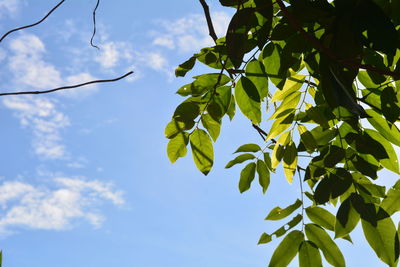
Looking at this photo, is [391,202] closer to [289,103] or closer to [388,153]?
[388,153]

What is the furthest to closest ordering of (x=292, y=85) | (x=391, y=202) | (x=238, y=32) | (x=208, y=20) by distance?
1. (x=208, y=20)
2. (x=292, y=85)
3. (x=391, y=202)
4. (x=238, y=32)

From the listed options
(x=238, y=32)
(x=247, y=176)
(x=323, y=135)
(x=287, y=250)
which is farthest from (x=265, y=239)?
(x=238, y=32)

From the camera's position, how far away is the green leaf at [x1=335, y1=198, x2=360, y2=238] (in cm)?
102

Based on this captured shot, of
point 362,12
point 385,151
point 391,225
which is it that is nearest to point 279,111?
point 385,151

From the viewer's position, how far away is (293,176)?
1.27 meters

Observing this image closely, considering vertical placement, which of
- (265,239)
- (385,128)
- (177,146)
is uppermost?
(177,146)

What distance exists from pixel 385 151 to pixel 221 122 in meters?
0.42

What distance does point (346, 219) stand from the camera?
102 cm

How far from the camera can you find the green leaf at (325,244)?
3.71 ft

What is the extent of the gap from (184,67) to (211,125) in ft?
0.55

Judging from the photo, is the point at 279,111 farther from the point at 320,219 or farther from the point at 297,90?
the point at 320,219

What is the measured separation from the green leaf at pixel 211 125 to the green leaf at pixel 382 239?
1.41ft

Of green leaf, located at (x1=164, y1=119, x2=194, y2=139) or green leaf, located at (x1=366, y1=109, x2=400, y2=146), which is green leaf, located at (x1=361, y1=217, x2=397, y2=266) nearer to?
green leaf, located at (x1=366, y1=109, x2=400, y2=146)

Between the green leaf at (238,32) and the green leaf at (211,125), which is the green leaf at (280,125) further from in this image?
the green leaf at (238,32)
